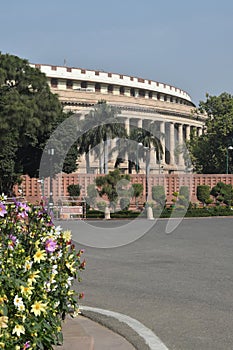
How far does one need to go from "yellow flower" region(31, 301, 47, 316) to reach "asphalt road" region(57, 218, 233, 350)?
2.00 meters

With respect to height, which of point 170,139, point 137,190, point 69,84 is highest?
point 69,84

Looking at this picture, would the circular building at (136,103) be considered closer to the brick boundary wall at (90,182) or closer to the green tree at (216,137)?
the green tree at (216,137)

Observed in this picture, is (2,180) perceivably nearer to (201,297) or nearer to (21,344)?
(201,297)

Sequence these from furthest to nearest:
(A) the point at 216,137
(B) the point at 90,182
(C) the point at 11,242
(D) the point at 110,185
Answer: (A) the point at 216,137 < (B) the point at 90,182 < (D) the point at 110,185 < (C) the point at 11,242

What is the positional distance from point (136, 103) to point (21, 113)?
45.1 meters

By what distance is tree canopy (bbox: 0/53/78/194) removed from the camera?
125 feet

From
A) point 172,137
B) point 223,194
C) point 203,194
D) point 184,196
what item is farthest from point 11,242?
point 172,137

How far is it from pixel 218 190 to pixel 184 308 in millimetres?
38195

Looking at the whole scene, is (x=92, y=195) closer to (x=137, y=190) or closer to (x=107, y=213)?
(x=137, y=190)

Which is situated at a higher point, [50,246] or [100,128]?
[100,128]

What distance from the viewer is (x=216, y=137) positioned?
6806 cm

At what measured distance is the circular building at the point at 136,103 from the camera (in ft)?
259

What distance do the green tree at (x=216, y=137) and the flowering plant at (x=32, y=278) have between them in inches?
2421

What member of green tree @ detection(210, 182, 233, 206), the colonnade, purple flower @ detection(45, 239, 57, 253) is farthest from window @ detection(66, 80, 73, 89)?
purple flower @ detection(45, 239, 57, 253)
